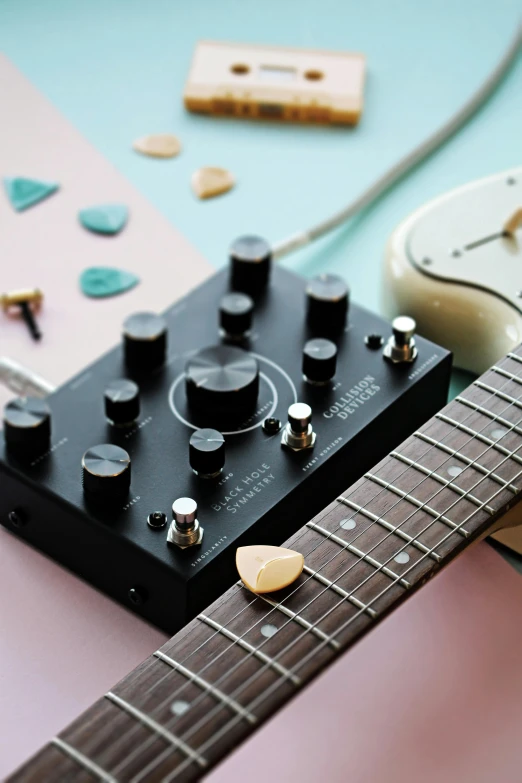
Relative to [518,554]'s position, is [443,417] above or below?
above

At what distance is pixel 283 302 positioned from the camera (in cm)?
118

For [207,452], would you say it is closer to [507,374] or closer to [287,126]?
[507,374]

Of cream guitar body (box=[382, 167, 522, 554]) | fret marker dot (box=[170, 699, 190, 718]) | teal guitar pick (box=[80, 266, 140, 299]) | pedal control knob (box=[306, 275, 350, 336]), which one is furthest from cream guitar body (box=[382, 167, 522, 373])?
fret marker dot (box=[170, 699, 190, 718])

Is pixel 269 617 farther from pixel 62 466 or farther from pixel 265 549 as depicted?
pixel 62 466

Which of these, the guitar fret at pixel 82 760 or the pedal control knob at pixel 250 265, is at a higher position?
the pedal control knob at pixel 250 265

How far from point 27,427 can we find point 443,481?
358mm

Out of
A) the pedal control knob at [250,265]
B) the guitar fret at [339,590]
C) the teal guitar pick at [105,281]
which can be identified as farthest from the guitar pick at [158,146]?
the guitar fret at [339,590]

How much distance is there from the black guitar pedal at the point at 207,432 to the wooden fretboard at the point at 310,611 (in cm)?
7

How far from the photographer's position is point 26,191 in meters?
1.47

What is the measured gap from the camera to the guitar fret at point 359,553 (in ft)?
2.80

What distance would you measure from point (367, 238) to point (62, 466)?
1.91ft

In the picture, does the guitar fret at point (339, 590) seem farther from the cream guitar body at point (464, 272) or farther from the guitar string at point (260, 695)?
the cream guitar body at point (464, 272)

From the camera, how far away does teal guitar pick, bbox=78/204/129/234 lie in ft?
4.67

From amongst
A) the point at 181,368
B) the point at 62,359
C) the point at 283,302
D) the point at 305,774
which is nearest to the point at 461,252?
the point at 283,302
